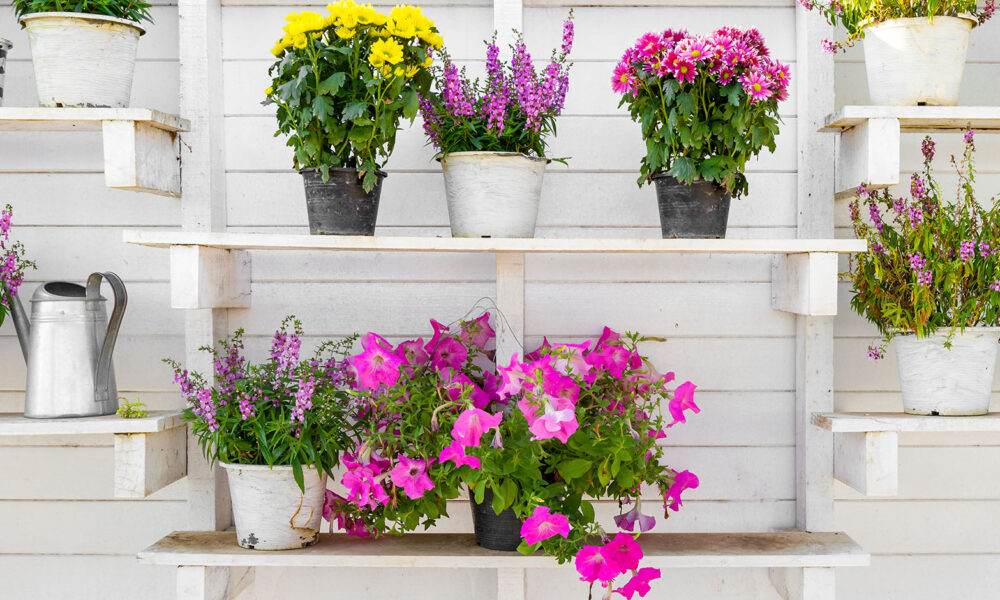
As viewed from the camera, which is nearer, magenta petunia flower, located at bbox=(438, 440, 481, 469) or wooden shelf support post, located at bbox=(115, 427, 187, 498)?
magenta petunia flower, located at bbox=(438, 440, 481, 469)

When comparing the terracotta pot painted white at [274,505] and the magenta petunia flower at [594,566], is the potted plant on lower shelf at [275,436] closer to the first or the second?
the terracotta pot painted white at [274,505]

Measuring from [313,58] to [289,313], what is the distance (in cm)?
58

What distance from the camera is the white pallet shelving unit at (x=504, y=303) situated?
1528 millimetres

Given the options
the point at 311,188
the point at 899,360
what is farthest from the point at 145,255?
the point at 899,360

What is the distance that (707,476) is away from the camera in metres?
1.80

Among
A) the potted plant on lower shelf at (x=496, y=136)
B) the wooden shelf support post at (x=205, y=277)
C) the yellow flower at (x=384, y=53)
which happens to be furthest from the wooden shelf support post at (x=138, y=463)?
the yellow flower at (x=384, y=53)

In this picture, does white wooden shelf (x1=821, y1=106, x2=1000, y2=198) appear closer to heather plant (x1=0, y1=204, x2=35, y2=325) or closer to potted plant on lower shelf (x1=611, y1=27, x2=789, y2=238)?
potted plant on lower shelf (x1=611, y1=27, x2=789, y2=238)

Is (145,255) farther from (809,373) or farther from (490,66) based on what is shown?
(809,373)

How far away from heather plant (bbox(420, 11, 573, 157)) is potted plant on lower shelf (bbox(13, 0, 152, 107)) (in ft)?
1.96

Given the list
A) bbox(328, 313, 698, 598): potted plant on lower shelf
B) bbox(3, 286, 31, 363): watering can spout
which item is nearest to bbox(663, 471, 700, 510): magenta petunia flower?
bbox(328, 313, 698, 598): potted plant on lower shelf

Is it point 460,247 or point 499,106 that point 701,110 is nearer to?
point 499,106

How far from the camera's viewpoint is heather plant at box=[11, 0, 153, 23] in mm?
1562

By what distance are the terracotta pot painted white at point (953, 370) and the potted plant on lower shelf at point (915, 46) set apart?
45cm

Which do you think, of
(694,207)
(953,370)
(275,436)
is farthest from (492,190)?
(953,370)
